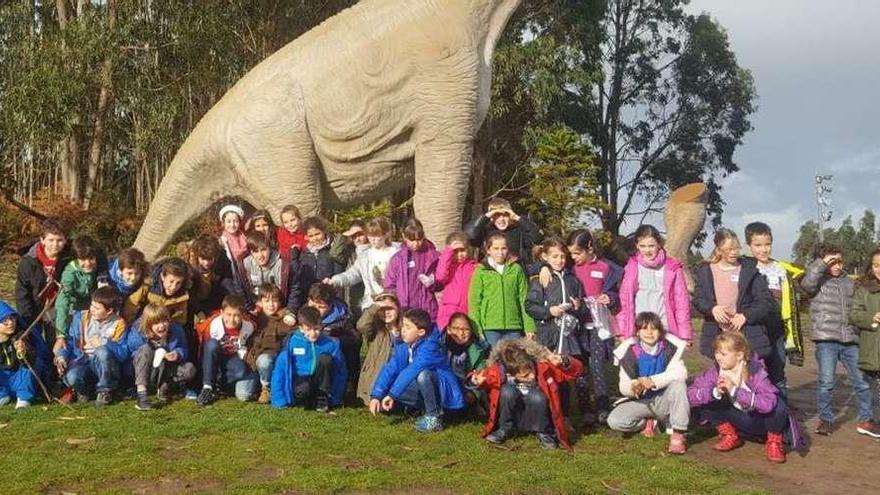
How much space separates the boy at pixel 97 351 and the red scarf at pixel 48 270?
0.38m

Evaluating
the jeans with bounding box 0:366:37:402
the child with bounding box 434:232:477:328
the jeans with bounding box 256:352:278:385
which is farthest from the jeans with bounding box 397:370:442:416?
the jeans with bounding box 0:366:37:402

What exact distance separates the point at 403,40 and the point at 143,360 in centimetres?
323

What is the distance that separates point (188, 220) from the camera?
299 inches

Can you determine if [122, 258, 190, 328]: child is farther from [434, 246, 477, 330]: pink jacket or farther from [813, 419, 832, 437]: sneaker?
[813, 419, 832, 437]: sneaker

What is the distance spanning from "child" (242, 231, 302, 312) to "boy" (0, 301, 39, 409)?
5.11 feet

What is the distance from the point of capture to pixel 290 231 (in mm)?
6781

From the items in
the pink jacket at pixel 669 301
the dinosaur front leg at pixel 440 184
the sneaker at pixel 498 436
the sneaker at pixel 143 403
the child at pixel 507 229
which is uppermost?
the dinosaur front leg at pixel 440 184

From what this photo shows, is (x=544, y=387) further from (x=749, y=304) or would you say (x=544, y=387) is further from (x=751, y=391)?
(x=749, y=304)

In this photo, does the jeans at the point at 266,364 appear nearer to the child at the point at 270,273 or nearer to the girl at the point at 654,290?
the child at the point at 270,273

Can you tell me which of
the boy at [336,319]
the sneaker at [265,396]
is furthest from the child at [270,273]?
the sneaker at [265,396]

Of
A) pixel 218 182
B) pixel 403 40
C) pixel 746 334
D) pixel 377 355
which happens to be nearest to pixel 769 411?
pixel 746 334

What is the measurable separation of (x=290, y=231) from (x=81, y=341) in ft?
5.66

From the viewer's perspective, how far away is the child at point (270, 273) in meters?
6.26

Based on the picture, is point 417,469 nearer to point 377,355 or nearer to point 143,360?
point 377,355
